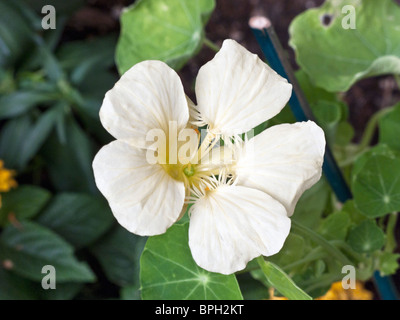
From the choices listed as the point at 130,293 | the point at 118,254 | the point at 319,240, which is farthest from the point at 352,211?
the point at 118,254

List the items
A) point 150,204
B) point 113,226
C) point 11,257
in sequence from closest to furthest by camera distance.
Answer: point 150,204 → point 11,257 → point 113,226

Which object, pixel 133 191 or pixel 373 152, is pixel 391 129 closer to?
pixel 373 152

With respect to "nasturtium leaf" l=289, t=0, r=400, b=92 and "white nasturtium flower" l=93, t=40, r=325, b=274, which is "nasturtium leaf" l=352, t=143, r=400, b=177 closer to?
"nasturtium leaf" l=289, t=0, r=400, b=92

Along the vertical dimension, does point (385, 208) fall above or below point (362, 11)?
below

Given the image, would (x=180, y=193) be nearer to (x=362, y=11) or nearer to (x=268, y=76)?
(x=268, y=76)
